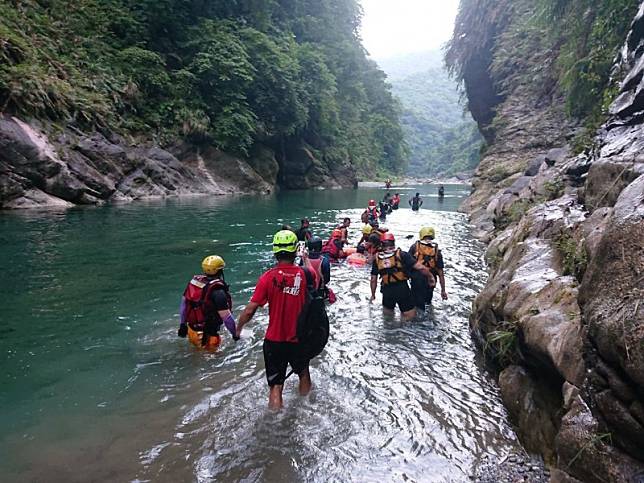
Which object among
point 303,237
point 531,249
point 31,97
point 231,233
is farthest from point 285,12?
point 531,249

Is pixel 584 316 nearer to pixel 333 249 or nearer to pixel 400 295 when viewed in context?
pixel 400 295

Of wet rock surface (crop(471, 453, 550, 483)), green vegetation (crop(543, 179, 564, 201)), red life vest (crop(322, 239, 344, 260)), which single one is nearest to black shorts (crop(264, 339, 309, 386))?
wet rock surface (crop(471, 453, 550, 483))

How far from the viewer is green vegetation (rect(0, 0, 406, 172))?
75.1ft

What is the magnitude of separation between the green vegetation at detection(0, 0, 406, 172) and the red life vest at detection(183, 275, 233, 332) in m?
19.6

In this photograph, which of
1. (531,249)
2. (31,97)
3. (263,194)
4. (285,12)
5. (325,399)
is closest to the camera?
(325,399)

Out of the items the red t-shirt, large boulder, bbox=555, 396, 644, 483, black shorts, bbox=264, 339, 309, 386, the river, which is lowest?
the river

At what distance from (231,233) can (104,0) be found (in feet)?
80.8

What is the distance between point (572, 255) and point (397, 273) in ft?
9.37

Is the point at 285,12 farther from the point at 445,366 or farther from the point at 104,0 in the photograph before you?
the point at 445,366

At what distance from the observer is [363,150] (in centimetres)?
6819

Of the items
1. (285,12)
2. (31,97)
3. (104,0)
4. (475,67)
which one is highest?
(285,12)

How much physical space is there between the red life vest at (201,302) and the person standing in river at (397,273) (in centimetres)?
280

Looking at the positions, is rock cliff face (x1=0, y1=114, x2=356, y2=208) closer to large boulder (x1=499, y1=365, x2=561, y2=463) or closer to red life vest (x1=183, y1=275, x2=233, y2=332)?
red life vest (x1=183, y1=275, x2=233, y2=332)

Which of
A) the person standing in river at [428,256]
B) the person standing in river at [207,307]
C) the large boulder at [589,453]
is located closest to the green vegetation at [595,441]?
the large boulder at [589,453]
